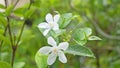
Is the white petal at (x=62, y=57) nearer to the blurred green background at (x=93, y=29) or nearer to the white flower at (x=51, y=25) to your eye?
the white flower at (x=51, y=25)

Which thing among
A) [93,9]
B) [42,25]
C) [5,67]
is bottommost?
[93,9]

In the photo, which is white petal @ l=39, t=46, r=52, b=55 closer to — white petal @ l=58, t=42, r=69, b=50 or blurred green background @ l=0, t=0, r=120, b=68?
white petal @ l=58, t=42, r=69, b=50

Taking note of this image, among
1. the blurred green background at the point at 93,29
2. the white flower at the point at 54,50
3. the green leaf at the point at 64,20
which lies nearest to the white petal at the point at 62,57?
the white flower at the point at 54,50

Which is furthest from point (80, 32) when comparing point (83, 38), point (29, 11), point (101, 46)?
point (101, 46)

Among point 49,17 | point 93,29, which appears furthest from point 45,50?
point 93,29

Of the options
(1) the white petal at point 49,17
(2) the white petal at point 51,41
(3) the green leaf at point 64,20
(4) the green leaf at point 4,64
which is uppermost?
(1) the white petal at point 49,17

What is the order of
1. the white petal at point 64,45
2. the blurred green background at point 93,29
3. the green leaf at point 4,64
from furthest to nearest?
the blurred green background at point 93,29, the green leaf at point 4,64, the white petal at point 64,45

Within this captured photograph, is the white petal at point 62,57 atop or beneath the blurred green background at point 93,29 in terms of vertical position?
atop

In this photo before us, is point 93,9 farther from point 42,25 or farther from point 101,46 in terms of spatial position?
point 42,25

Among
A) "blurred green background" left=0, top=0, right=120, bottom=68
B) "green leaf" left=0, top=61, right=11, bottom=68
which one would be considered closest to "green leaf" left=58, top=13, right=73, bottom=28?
"green leaf" left=0, top=61, right=11, bottom=68
